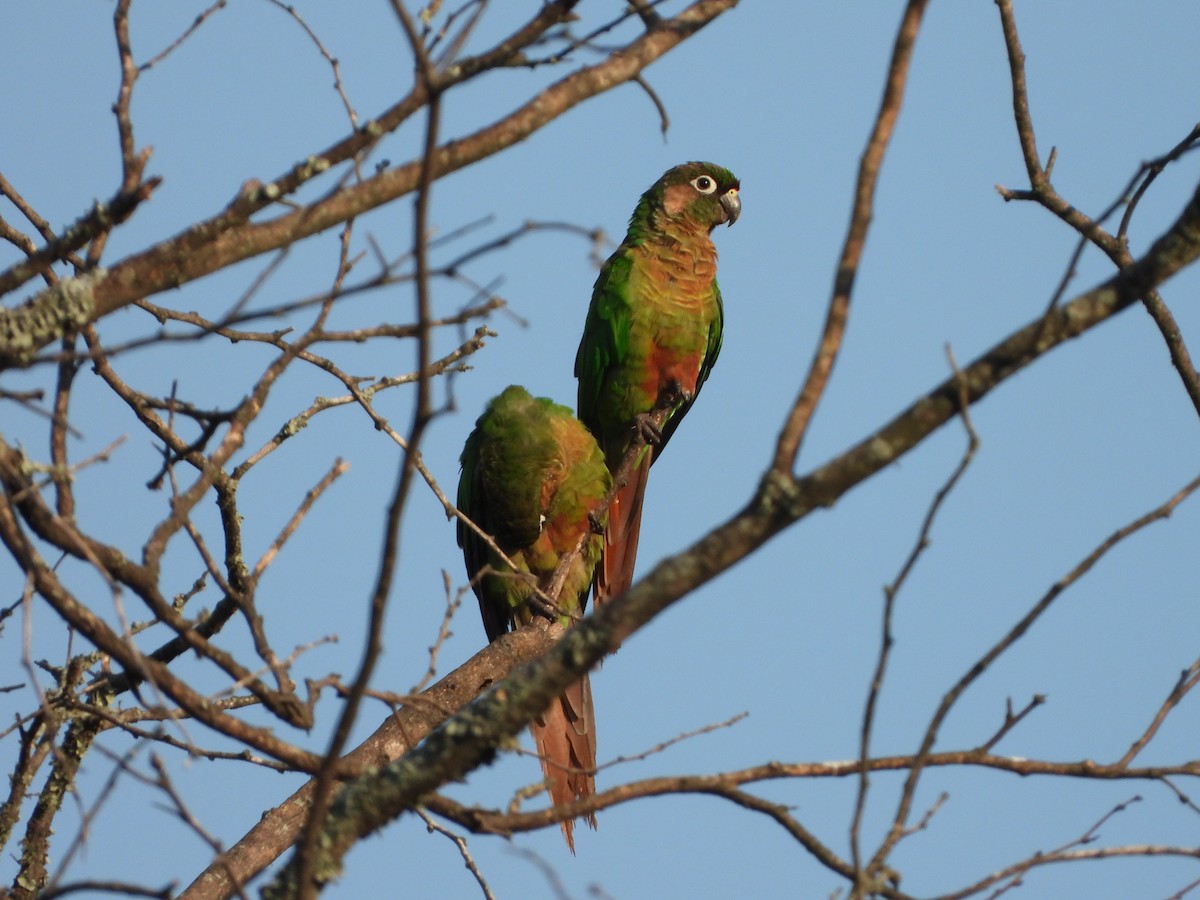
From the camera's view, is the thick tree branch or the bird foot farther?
the bird foot

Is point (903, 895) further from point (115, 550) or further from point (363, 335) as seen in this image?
point (115, 550)

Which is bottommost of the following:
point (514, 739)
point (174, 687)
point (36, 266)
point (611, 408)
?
point (514, 739)

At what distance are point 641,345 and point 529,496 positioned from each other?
3.56 feet

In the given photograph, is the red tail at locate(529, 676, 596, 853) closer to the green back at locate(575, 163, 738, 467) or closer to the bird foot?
the green back at locate(575, 163, 738, 467)

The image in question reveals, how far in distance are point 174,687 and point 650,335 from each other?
15.1 ft

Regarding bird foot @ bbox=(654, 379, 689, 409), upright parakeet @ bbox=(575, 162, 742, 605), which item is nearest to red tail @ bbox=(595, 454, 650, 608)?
upright parakeet @ bbox=(575, 162, 742, 605)

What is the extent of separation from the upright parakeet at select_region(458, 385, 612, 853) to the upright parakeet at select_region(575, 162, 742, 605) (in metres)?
0.33

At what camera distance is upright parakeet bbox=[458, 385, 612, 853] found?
612 cm

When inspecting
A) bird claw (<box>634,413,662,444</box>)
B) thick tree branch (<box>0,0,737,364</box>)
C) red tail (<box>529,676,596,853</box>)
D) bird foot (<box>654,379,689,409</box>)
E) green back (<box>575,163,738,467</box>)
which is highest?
green back (<box>575,163,738,467</box>)

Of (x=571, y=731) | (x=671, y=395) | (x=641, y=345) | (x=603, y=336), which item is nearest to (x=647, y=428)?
(x=671, y=395)

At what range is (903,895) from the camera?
7.00 feet

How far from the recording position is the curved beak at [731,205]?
7328mm

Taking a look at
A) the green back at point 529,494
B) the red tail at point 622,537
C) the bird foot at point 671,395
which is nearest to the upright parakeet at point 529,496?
the green back at point 529,494

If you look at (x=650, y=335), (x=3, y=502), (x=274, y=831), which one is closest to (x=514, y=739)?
(x=3, y=502)
